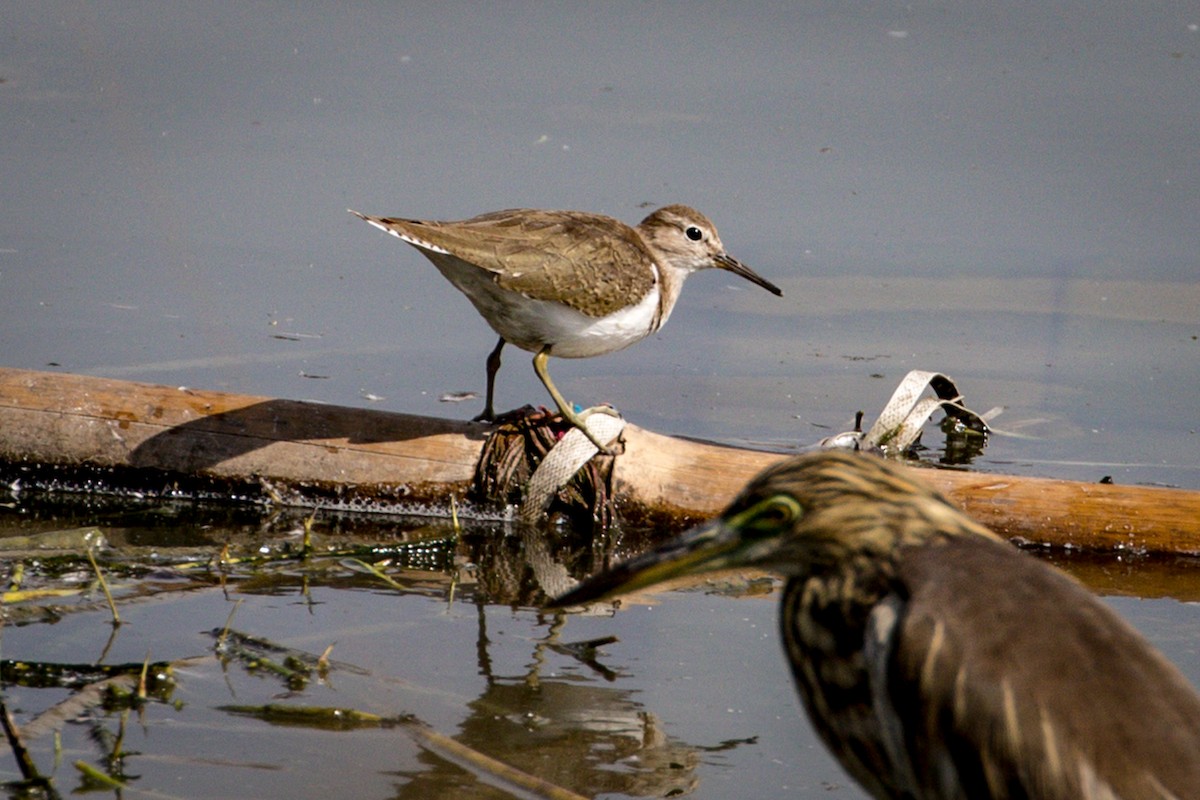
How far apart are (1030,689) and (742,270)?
5.19m

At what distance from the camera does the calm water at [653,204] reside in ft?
23.1

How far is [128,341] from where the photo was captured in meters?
7.23

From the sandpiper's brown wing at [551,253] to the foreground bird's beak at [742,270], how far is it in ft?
3.05

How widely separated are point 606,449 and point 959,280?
3144 mm

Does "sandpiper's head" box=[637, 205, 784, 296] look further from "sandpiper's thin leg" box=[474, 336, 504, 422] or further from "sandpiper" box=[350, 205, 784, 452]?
"sandpiper's thin leg" box=[474, 336, 504, 422]

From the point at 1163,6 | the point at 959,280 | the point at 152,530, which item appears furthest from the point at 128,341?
the point at 1163,6

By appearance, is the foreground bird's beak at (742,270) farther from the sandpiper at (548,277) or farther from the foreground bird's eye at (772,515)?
the foreground bird's eye at (772,515)

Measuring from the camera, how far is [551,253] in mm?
6418

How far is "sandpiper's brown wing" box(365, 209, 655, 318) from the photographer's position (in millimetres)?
6258

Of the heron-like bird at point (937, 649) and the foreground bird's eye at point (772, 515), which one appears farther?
the foreground bird's eye at point (772, 515)

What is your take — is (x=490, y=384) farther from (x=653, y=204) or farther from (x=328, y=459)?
(x=653, y=204)

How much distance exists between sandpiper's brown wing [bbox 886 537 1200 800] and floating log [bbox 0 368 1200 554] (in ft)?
9.61

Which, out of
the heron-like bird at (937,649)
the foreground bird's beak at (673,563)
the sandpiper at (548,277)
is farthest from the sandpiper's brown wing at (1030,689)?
the sandpiper at (548,277)

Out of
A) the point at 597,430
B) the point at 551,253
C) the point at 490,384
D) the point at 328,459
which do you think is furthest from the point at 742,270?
the point at 328,459
